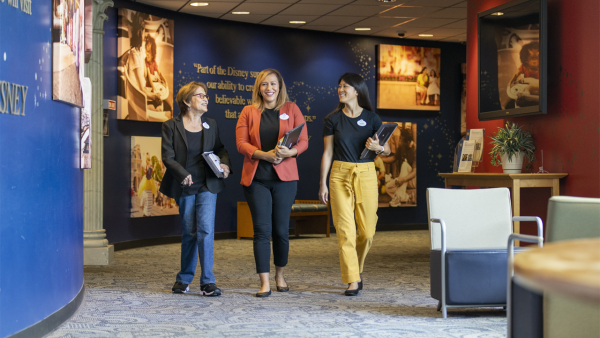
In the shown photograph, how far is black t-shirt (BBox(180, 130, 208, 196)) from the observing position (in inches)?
178

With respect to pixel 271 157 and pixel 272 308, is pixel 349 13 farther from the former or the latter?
pixel 272 308

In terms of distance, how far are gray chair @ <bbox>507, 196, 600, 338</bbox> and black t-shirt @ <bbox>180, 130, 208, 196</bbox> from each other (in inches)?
102

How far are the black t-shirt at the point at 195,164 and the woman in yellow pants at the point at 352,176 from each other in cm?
90

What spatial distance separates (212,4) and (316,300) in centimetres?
507

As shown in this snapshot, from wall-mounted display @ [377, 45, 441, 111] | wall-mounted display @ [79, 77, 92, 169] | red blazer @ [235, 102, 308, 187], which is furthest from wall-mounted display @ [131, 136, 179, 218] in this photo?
wall-mounted display @ [377, 45, 441, 111]

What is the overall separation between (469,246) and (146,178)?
207 inches

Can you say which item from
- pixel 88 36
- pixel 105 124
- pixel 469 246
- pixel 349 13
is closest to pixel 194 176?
pixel 88 36

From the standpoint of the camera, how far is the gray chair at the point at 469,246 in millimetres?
3725

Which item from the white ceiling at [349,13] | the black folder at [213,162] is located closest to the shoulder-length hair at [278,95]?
the black folder at [213,162]

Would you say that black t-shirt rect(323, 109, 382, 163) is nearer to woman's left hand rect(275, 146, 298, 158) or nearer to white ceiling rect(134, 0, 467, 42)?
woman's left hand rect(275, 146, 298, 158)

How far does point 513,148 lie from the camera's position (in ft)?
18.0

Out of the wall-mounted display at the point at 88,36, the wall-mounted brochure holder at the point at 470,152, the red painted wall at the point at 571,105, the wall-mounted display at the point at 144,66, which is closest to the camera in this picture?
the red painted wall at the point at 571,105

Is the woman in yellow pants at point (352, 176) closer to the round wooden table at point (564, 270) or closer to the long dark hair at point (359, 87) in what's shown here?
the long dark hair at point (359, 87)

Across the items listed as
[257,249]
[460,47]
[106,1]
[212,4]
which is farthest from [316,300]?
[460,47]
